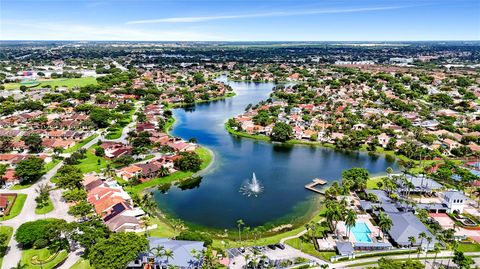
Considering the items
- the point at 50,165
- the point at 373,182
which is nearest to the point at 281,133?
the point at 373,182

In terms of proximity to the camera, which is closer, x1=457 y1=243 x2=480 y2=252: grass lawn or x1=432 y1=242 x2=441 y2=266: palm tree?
x1=432 y1=242 x2=441 y2=266: palm tree

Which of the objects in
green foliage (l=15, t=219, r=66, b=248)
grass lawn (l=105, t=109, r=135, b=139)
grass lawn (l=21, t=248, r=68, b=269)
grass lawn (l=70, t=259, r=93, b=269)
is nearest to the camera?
grass lawn (l=70, t=259, r=93, b=269)

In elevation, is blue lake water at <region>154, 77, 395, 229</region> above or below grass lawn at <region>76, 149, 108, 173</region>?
below

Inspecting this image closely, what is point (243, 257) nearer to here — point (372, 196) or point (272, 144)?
point (372, 196)

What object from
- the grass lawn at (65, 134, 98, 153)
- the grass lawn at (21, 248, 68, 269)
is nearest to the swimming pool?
the grass lawn at (21, 248, 68, 269)

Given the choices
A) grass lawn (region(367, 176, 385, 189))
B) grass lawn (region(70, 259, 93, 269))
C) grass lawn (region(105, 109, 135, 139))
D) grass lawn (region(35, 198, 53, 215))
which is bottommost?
grass lawn (region(70, 259, 93, 269))

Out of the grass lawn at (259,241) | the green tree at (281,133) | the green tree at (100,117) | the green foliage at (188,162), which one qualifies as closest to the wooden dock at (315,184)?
the grass lawn at (259,241)

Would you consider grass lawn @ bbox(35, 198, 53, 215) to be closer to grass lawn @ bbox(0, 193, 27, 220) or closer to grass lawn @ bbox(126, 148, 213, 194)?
grass lawn @ bbox(0, 193, 27, 220)
